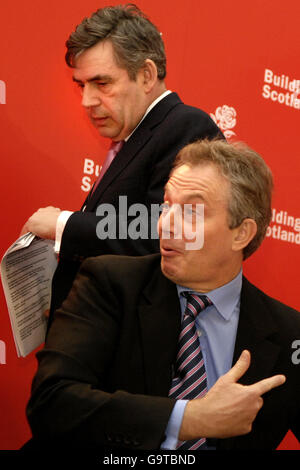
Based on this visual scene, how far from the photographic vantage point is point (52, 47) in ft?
9.18

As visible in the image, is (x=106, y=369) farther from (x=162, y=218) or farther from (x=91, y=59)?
(x=91, y=59)

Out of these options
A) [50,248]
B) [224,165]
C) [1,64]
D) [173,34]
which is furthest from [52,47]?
[224,165]

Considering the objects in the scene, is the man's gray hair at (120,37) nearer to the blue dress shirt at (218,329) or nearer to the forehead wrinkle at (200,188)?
the forehead wrinkle at (200,188)

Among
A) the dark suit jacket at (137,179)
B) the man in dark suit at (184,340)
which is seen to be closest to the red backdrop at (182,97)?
the dark suit jacket at (137,179)

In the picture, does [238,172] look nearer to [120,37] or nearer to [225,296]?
[225,296]

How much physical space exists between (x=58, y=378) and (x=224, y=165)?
0.65 meters

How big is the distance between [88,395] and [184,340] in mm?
305

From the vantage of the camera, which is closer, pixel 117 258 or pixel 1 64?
pixel 117 258

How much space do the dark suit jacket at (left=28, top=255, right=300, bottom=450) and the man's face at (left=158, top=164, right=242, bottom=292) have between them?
74 mm

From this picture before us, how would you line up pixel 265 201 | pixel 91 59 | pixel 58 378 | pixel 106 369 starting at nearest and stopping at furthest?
pixel 58 378, pixel 106 369, pixel 265 201, pixel 91 59

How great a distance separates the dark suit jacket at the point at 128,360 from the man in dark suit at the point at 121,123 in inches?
14.1


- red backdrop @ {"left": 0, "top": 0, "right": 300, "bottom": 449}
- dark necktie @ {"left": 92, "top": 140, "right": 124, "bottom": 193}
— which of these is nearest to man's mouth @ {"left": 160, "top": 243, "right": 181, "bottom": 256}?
dark necktie @ {"left": 92, "top": 140, "right": 124, "bottom": 193}

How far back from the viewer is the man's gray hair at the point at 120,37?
2172mm

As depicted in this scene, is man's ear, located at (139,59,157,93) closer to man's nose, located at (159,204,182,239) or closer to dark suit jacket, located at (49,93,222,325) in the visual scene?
dark suit jacket, located at (49,93,222,325)
